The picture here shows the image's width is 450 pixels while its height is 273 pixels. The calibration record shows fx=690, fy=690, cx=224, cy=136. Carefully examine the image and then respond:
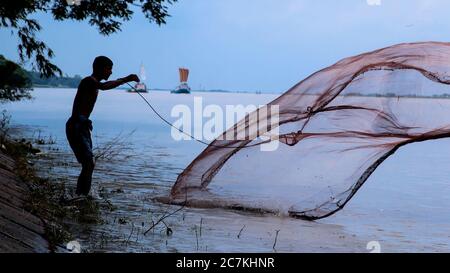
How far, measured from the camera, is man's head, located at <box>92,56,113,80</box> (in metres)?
7.79

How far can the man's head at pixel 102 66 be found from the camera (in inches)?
307

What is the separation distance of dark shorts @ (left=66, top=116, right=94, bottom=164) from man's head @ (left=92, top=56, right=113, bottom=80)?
53 cm

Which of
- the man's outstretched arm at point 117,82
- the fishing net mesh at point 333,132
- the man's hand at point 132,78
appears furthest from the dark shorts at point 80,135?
the fishing net mesh at point 333,132

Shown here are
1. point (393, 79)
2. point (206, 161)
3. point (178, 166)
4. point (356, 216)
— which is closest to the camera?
point (393, 79)

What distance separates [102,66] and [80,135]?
0.82m

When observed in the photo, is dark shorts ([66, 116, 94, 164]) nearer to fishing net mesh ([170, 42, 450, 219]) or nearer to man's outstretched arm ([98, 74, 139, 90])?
man's outstretched arm ([98, 74, 139, 90])

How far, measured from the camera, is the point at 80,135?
7809 mm

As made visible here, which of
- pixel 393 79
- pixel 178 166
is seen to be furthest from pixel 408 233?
pixel 178 166

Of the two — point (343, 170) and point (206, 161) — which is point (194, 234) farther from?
point (343, 170)

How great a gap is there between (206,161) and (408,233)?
8.60 feet

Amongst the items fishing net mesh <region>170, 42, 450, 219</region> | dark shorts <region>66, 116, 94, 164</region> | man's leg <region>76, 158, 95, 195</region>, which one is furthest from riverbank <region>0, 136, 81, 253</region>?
fishing net mesh <region>170, 42, 450, 219</region>

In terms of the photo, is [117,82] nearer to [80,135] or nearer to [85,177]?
[80,135]

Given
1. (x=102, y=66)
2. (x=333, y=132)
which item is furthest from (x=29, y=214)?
(x=333, y=132)

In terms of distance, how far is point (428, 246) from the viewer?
7.67 metres
